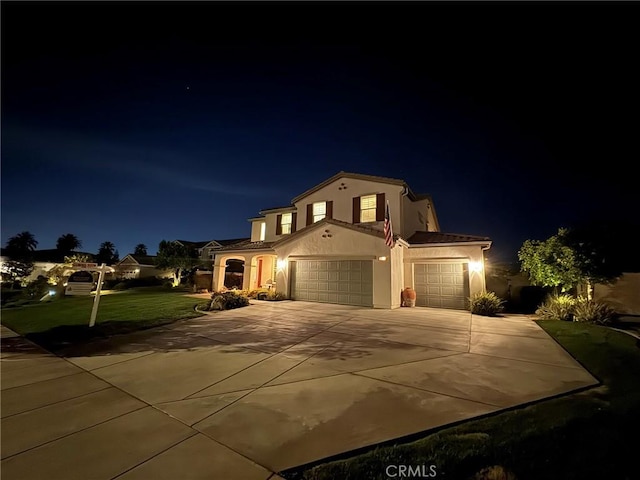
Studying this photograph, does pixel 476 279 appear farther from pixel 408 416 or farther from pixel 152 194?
pixel 152 194

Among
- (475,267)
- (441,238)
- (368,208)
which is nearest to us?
(475,267)

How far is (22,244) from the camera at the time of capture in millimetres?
38875

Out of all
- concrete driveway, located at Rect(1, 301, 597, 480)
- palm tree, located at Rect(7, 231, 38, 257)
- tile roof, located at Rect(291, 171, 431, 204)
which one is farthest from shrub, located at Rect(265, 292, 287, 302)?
palm tree, located at Rect(7, 231, 38, 257)

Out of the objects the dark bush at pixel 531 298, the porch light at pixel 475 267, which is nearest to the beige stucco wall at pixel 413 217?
the porch light at pixel 475 267

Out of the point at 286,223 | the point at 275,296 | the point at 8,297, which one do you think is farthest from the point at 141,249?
the point at 275,296

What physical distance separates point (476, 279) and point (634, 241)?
17.5ft

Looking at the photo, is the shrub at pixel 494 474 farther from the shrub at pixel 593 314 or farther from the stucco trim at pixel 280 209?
the stucco trim at pixel 280 209

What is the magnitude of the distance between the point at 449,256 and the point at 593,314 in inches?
211

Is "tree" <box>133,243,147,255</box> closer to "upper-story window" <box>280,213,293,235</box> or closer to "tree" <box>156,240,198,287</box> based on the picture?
"tree" <box>156,240,198,287</box>

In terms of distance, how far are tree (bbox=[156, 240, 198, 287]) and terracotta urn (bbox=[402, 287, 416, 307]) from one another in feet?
86.5

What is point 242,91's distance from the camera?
60.9 ft

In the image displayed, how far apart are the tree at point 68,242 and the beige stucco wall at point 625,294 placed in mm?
75428

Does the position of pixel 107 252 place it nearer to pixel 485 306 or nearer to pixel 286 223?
pixel 286 223

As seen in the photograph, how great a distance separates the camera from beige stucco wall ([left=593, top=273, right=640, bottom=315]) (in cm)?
1022
